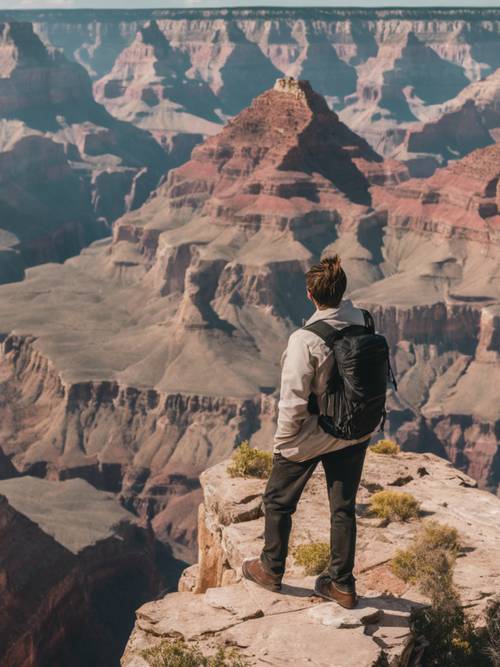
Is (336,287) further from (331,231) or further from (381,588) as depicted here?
(331,231)

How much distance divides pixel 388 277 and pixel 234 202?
28624 millimetres

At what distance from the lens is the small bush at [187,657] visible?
57.1 ft

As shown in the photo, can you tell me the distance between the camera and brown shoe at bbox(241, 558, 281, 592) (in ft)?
64.6

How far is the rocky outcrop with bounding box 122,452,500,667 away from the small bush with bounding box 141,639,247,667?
194 millimetres

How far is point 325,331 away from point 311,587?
481 centimetres

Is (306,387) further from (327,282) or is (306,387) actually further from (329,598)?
(329,598)

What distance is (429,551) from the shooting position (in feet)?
69.2

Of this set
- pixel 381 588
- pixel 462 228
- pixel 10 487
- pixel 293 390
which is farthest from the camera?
pixel 462 228

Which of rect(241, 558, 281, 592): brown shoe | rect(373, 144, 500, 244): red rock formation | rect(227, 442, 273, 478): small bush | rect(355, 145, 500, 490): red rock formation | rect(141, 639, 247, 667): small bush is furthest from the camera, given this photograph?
rect(373, 144, 500, 244): red rock formation

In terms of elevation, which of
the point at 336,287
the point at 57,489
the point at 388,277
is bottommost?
the point at 57,489

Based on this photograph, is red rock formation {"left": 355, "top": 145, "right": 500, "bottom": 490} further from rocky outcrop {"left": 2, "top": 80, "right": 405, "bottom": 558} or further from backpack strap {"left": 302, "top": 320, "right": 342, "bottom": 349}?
backpack strap {"left": 302, "top": 320, "right": 342, "bottom": 349}

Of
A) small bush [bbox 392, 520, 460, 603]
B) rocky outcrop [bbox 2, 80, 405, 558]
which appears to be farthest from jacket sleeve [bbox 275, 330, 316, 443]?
rocky outcrop [bbox 2, 80, 405, 558]

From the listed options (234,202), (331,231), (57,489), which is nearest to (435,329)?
(331,231)

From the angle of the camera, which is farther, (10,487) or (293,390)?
(10,487)
